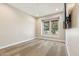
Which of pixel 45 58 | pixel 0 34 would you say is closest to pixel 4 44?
pixel 0 34

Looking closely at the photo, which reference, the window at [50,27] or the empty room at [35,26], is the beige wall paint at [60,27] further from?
the window at [50,27]

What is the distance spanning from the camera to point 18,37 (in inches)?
215

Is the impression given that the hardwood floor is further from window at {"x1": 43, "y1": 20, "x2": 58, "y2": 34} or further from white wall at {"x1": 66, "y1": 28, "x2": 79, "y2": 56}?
window at {"x1": 43, "y1": 20, "x2": 58, "y2": 34}

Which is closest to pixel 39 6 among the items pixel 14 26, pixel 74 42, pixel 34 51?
pixel 14 26

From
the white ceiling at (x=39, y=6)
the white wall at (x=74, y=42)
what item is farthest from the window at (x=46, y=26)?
the white wall at (x=74, y=42)

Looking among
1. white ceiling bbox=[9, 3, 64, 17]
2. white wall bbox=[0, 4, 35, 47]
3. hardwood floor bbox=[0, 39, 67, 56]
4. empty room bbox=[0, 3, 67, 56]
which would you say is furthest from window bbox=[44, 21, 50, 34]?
hardwood floor bbox=[0, 39, 67, 56]

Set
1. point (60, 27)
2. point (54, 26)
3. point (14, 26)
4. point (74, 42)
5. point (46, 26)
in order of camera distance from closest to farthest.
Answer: point (74, 42), point (14, 26), point (60, 27), point (54, 26), point (46, 26)

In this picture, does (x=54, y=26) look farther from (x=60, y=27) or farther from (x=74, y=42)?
(x=74, y=42)

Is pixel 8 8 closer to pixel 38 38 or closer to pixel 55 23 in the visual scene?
pixel 38 38

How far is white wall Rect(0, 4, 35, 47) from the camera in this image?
4.25m

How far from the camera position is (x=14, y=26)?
197 inches

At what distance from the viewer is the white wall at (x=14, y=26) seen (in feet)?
13.9

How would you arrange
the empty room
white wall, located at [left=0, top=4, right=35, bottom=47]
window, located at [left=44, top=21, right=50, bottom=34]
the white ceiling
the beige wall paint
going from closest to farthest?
white wall, located at [left=0, top=4, right=35, bottom=47]
the white ceiling
the empty room
the beige wall paint
window, located at [left=44, top=21, right=50, bottom=34]

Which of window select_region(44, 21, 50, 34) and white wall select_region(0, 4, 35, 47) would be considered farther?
window select_region(44, 21, 50, 34)
